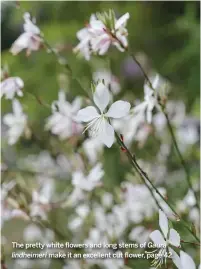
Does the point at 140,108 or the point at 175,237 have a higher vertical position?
the point at 140,108

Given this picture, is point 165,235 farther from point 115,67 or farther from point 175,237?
point 115,67

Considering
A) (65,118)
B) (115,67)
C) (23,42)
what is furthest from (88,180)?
(115,67)

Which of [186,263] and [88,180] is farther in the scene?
[88,180]

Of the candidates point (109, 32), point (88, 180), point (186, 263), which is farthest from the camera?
point (88, 180)

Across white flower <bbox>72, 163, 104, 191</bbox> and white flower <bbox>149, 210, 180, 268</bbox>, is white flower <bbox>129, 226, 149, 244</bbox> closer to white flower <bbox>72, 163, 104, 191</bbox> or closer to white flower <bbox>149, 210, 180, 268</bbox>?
white flower <bbox>72, 163, 104, 191</bbox>

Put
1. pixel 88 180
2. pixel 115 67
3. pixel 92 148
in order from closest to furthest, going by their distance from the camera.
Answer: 1. pixel 88 180
2. pixel 92 148
3. pixel 115 67

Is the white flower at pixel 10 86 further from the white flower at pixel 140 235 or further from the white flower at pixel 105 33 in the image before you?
the white flower at pixel 140 235

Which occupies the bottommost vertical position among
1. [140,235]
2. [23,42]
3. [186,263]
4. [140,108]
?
[186,263]

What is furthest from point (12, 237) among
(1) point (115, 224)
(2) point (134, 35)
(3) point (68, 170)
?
(2) point (134, 35)

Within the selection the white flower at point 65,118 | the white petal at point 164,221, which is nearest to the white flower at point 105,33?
the white flower at point 65,118
